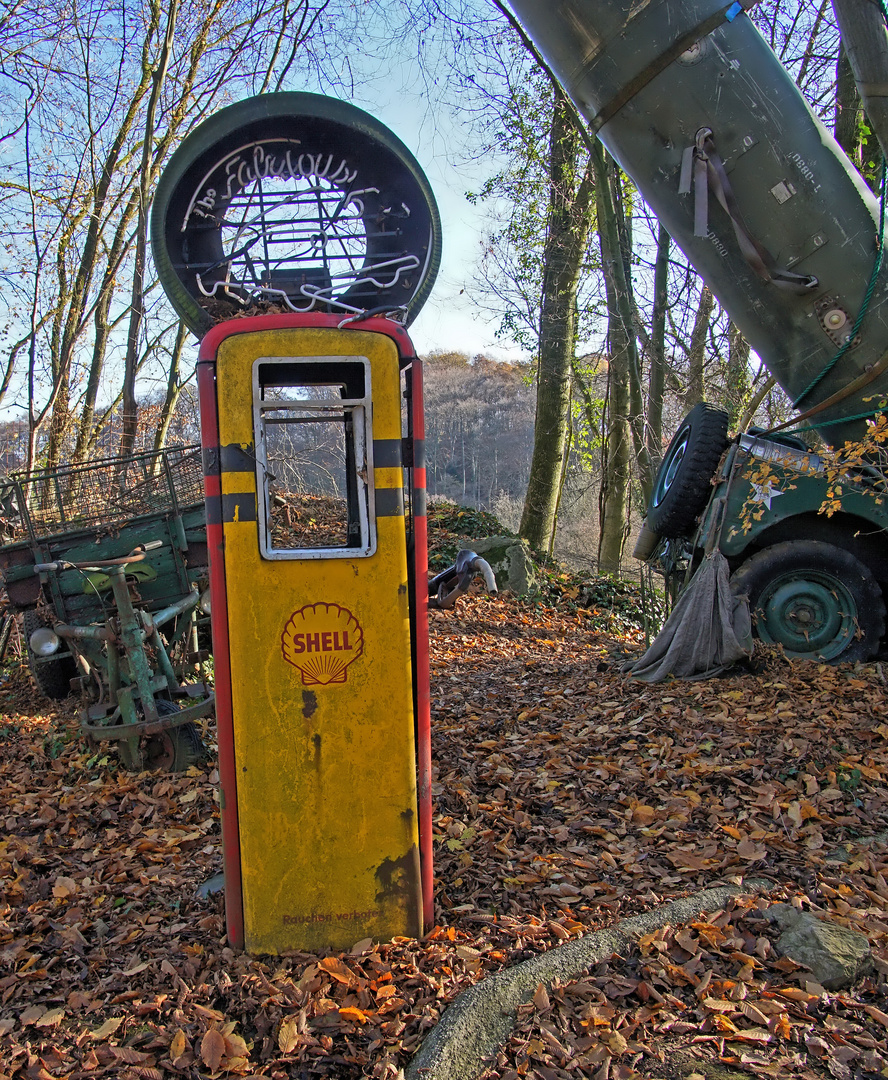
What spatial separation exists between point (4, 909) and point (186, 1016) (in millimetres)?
1449

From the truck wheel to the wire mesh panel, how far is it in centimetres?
486

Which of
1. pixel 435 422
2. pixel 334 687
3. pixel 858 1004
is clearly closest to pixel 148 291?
pixel 334 687

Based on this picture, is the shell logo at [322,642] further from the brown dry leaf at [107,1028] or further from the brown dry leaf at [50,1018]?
the brown dry leaf at [50,1018]

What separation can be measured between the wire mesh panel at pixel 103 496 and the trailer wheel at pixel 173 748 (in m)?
2.39

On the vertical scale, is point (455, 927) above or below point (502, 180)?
below

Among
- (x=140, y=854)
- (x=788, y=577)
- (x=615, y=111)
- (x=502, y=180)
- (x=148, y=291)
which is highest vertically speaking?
(x=502, y=180)

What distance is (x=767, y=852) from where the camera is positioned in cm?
348

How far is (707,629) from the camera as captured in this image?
576 cm

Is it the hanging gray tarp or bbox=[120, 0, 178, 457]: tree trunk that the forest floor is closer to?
the hanging gray tarp

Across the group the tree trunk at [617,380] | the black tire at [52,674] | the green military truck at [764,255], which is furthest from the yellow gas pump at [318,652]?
the tree trunk at [617,380]

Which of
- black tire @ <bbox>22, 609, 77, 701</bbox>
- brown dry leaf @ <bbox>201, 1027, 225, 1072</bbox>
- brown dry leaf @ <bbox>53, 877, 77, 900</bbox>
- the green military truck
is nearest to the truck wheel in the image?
the green military truck

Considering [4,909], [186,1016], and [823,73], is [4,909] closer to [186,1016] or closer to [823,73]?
[186,1016]

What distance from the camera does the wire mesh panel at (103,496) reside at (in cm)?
689

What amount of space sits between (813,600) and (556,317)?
962 cm
